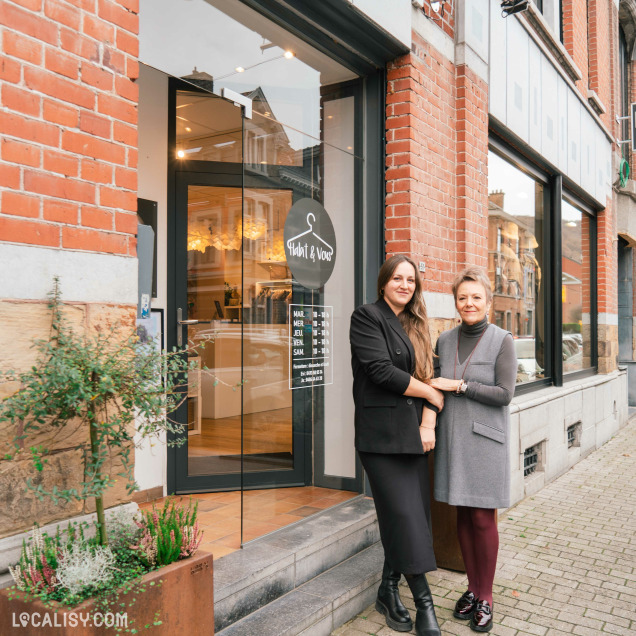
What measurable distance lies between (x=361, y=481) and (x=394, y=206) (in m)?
2.11

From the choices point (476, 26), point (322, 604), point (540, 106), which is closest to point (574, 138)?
point (540, 106)

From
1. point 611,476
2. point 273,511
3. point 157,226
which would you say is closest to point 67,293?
point 273,511

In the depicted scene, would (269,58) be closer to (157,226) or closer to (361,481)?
(157,226)

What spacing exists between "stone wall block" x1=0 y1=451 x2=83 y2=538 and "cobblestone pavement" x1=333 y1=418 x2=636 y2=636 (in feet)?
6.05

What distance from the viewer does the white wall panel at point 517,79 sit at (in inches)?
251

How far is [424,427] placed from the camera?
341 centimetres

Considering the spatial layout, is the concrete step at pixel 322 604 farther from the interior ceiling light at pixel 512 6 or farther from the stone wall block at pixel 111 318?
the interior ceiling light at pixel 512 6

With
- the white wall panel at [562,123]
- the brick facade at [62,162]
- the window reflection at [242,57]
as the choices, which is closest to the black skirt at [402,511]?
the brick facade at [62,162]

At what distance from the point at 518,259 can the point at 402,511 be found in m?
4.77

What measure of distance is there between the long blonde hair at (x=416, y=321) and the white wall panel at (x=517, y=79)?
3.65 m

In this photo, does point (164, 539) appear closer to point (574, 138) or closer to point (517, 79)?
point (517, 79)

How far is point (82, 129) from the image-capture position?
2.34 metres

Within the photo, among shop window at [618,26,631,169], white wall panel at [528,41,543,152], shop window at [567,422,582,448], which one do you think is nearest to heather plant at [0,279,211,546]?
white wall panel at [528,41,543,152]

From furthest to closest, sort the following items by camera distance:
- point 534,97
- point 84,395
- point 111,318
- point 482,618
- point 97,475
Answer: point 534,97
point 482,618
point 111,318
point 97,475
point 84,395
